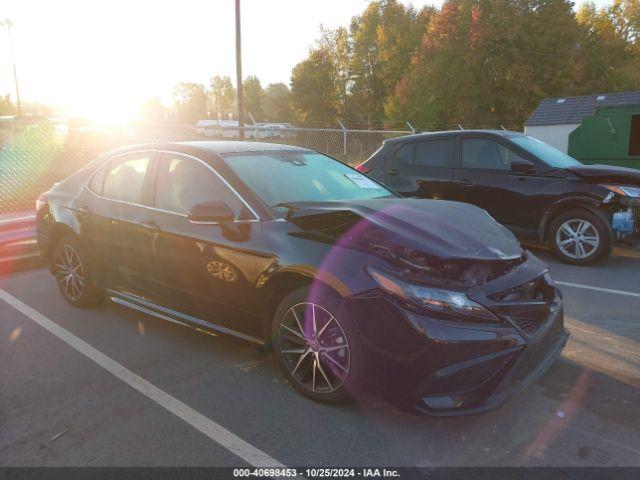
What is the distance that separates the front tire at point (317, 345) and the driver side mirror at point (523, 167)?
456cm

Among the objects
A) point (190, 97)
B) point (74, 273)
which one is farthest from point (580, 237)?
point (190, 97)

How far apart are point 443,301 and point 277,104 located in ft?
329

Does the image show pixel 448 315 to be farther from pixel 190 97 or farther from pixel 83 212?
pixel 190 97

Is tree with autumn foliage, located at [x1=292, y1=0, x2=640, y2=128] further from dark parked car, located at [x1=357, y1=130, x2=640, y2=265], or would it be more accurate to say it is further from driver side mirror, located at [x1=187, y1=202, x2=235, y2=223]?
driver side mirror, located at [x1=187, y1=202, x2=235, y2=223]

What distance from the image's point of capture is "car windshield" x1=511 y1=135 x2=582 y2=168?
6582 millimetres

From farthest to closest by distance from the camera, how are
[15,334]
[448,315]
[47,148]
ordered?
[47,148], [15,334], [448,315]

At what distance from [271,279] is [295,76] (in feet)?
218

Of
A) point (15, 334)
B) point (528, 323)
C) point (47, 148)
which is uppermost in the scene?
point (47, 148)

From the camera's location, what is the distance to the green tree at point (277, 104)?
266 ft

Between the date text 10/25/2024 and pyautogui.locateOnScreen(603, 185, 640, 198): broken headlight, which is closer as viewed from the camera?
the date text 10/25/2024

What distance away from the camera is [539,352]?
9.15ft

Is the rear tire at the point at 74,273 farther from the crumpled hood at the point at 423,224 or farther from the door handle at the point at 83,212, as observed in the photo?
the crumpled hood at the point at 423,224

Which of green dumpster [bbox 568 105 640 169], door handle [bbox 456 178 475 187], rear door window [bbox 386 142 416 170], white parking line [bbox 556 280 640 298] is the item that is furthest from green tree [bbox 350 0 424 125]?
white parking line [bbox 556 280 640 298]

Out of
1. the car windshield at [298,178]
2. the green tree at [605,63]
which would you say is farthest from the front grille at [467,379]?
the green tree at [605,63]
